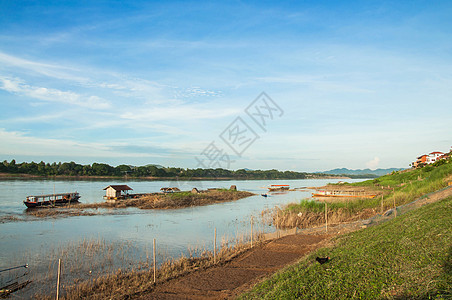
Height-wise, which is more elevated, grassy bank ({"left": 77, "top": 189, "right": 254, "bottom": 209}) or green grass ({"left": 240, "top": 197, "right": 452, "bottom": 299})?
green grass ({"left": 240, "top": 197, "right": 452, "bottom": 299})

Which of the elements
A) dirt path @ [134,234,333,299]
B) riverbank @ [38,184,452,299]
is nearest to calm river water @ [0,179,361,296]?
dirt path @ [134,234,333,299]

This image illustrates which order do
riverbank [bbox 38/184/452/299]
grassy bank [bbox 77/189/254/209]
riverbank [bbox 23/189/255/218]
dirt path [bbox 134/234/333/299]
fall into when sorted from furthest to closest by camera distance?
grassy bank [bbox 77/189/254/209], riverbank [bbox 23/189/255/218], dirt path [bbox 134/234/333/299], riverbank [bbox 38/184/452/299]

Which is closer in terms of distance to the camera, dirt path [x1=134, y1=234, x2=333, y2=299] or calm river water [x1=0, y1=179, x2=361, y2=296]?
dirt path [x1=134, y1=234, x2=333, y2=299]

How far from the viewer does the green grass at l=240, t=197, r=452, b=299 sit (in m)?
5.60

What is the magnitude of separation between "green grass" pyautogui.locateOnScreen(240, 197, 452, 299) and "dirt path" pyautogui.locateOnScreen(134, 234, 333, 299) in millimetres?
1638

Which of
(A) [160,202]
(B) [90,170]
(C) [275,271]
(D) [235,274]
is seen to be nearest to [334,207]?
(C) [275,271]

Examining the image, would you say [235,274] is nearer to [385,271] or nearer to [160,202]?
[385,271]

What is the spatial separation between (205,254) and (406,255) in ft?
33.1

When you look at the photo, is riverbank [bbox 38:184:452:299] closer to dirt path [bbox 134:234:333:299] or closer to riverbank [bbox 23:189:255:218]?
dirt path [bbox 134:234:333:299]

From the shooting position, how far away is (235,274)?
11094 mm

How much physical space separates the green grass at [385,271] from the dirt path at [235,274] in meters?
1.64

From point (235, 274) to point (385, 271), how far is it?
576 cm

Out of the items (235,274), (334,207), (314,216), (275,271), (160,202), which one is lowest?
(160,202)

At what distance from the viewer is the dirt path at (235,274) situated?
30.0 ft
